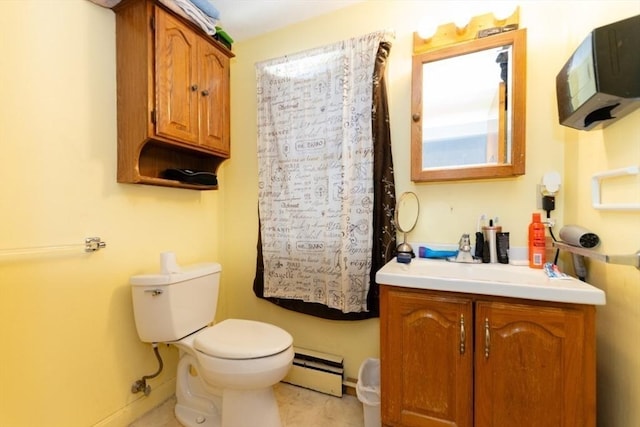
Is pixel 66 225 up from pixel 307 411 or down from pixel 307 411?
up

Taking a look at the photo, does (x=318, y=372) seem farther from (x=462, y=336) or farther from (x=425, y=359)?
(x=462, y=336)

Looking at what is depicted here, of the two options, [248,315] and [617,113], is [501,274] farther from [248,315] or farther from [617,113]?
[248,315]

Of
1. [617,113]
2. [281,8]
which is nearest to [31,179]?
[281,8]

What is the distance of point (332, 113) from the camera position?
1.63 metres

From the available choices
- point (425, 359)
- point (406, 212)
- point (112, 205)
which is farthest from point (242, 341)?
point (406, 212)

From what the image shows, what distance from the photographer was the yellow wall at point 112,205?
41.1 inches

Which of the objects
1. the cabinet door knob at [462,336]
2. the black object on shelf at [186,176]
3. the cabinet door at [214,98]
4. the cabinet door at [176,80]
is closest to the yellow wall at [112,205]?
the black object on shelf at [186,176]

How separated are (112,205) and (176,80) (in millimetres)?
682

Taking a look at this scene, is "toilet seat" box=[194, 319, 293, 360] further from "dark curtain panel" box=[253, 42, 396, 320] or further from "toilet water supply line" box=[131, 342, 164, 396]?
"dark curtain panel" box=[253, 42, 396, 320]

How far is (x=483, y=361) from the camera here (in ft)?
3.29

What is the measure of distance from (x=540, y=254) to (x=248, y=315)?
1708 millimetres

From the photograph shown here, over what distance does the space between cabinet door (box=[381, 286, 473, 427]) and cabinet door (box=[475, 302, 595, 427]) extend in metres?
0.05

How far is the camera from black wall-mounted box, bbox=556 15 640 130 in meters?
0.78

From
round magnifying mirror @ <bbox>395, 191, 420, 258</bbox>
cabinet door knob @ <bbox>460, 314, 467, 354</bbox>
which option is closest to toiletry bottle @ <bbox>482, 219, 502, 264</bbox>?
round magnifying mirror @ <bbox>395, 191, 420, 258</bbox>
